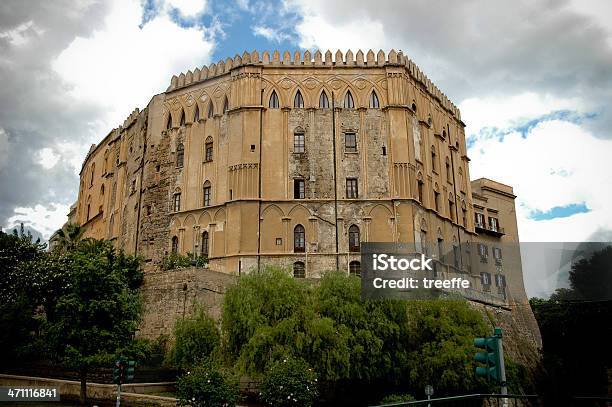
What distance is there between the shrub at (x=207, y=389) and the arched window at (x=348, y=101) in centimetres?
2158

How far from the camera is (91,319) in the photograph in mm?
22953

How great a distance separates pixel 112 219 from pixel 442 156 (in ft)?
80.5

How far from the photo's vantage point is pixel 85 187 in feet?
186

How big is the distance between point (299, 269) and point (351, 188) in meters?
5.89

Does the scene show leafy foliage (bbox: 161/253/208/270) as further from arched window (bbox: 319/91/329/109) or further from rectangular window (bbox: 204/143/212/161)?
arched window (bbox: 319/91/329/109)

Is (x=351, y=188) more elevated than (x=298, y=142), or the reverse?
(x=298, y=142)

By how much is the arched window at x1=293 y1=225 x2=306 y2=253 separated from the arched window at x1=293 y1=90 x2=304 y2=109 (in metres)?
7.66

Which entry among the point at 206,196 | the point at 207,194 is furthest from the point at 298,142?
the point at 206,196

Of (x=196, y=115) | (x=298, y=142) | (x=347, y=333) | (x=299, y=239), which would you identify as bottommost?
(x=347, y=333)

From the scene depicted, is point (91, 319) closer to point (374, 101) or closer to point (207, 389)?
point (207, 389)

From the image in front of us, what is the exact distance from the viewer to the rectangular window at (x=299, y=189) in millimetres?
37312

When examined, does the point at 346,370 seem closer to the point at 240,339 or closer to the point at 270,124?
the point at 240,339

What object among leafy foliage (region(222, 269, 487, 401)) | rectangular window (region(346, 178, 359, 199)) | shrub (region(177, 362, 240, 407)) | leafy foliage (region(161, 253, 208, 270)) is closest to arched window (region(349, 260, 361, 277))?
rectangular window (region(346, 178, 359, 199))

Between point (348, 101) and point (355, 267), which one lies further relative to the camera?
point (348, 101)
